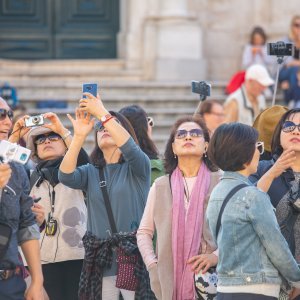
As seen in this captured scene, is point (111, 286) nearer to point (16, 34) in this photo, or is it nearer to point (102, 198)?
point (102, 198)

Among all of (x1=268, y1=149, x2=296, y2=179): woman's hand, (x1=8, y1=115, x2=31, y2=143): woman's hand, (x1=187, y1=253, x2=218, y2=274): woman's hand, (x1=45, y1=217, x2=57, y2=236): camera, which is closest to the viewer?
(x1=268, y1=149, x2=296, y2=179): woman's hand

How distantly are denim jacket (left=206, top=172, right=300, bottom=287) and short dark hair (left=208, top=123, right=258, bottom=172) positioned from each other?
0.15 metres

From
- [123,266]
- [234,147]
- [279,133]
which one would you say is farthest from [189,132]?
[234,147]

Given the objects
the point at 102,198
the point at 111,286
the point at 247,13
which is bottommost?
the point at 111,286

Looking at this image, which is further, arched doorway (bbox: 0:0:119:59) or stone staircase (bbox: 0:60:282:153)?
arched doorway (bbox: 0:0:119:59)

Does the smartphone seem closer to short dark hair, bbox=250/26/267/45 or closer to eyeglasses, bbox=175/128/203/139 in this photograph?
eyeglasses, bbox=175/128/203/139

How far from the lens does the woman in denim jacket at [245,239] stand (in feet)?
20.7

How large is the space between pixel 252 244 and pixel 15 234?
4.12 ft

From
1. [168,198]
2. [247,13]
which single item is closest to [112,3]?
[247,13]

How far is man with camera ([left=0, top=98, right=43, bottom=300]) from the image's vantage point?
6.32 m

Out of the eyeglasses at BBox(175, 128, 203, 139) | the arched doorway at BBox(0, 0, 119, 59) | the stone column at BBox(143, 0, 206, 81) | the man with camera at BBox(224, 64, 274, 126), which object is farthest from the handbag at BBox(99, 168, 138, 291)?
the arched doorway at BBox(0, 0, 119, 59)

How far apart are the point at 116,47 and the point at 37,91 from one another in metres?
1.54

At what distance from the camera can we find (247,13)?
15.7m

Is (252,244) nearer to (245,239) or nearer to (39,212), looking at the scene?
(245,239)
